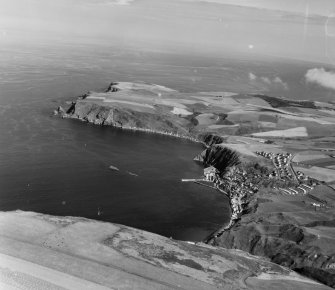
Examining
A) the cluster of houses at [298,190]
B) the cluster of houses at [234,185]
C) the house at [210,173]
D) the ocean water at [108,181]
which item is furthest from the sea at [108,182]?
the cluster of houses at [298,190]

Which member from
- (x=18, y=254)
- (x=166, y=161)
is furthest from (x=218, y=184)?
(x=18, y=254)

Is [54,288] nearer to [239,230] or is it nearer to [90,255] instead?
[90,255]

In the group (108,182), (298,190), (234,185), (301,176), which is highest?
(301,176)

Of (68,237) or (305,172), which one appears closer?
(68,237)

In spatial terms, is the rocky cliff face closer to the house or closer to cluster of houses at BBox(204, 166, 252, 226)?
the house

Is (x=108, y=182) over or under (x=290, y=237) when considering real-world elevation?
under

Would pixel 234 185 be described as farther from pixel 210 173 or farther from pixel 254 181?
pixel 210 173

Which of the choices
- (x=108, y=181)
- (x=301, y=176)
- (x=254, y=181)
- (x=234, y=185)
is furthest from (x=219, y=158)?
(x=108, y=181)

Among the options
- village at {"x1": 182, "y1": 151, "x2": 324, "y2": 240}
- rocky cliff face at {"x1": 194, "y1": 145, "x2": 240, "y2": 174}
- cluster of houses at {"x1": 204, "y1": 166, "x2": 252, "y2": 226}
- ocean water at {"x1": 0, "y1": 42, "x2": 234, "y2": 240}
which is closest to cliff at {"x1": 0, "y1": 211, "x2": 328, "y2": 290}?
ocean water at {"x1": 0, "y1": 42, "x2": 234, "y2": 240}
